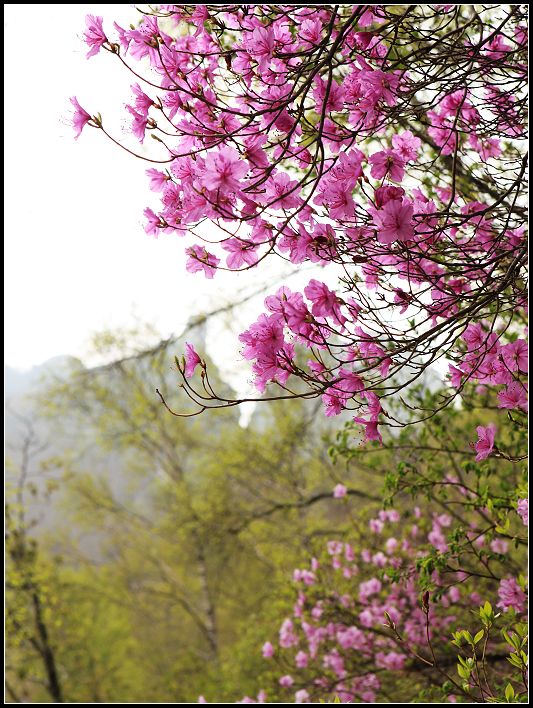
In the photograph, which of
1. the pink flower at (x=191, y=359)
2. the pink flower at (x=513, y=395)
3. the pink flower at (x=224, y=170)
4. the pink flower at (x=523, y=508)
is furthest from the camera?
the pink flower at (x=523, y=508)

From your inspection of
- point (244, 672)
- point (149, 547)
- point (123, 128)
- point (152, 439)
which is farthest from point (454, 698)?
point (149, 547)

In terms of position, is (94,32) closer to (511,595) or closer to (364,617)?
(511,595)

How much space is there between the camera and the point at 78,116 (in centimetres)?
163

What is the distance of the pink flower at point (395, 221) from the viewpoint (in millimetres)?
1400

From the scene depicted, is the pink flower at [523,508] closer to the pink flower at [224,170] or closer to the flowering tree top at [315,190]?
the flowering tree top at [315,190]

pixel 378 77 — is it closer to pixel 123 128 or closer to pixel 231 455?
pixel 123 128

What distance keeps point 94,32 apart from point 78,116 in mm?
262

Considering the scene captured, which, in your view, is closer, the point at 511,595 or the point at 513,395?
the point at 513,395

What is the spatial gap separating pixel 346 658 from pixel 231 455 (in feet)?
17.8

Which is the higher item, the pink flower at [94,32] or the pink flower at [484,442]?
the pink flower at [94,32]

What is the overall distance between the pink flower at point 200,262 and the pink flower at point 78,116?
477 millimetres

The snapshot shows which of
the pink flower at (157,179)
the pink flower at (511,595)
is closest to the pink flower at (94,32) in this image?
the pink flower at (157,179)

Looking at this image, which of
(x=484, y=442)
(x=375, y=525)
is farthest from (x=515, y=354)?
(x=375, y=525)

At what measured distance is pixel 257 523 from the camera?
35.0ft
